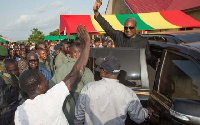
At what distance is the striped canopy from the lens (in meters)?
9.16

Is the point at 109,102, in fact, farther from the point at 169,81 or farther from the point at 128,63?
the point at 128,63

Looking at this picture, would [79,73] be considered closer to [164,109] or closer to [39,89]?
[39,89]

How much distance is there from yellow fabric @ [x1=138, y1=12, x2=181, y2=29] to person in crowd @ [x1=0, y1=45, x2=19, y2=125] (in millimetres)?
8398

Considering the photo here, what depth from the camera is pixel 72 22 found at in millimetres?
8953

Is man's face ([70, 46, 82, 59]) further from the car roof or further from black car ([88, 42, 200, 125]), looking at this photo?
the car roof

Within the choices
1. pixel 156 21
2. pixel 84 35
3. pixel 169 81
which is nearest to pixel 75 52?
pixel 84 35

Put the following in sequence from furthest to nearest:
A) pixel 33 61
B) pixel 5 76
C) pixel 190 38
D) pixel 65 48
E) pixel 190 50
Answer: pixel 65 48 < pixel 33 61 < pixel 190 38 < pixel 5 76 < pixel 190 50

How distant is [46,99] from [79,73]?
0.40 m

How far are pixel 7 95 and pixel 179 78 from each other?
198 centimetres

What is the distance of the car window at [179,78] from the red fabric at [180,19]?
8049mm

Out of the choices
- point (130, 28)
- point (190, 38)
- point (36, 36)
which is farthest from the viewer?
point (36, 36)

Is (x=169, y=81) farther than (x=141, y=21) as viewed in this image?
No

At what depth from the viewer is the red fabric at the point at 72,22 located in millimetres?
8672

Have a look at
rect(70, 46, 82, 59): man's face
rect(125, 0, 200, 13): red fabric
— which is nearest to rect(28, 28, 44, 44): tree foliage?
rect(125, 0, 200, 13): red fabric
